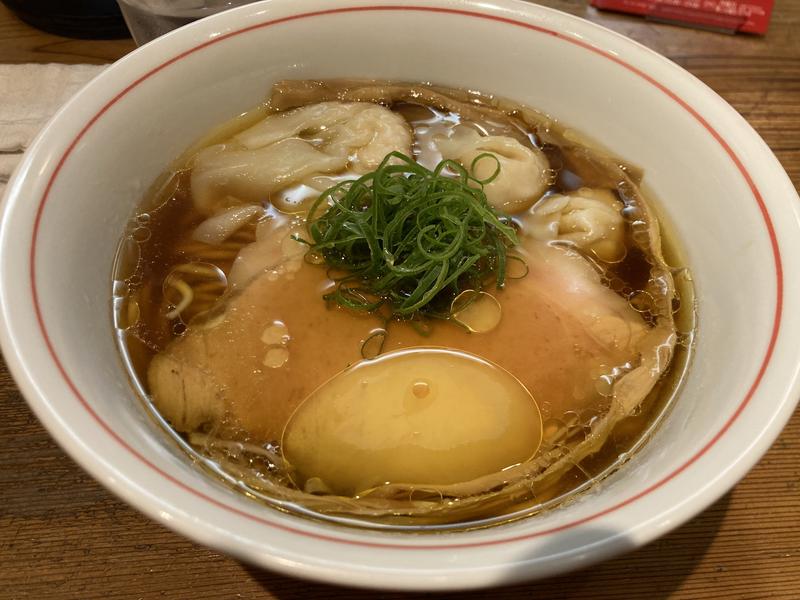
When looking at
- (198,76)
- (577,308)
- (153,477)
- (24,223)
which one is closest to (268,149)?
(198,76)

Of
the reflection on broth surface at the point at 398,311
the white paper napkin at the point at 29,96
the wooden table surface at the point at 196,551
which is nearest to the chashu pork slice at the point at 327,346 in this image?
the reflection on broth surface at the point at 398,311

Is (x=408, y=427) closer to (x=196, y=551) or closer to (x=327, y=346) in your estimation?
(x=327, y=346)

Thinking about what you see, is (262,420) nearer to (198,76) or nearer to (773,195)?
(198,76)

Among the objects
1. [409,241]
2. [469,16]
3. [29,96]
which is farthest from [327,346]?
[29,96]

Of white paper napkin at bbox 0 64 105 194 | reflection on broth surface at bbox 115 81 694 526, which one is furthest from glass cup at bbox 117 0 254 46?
reflection on broth surface at bbox 115 81 694 526

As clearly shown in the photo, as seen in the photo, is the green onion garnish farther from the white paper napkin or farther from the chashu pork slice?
the white paper napkin

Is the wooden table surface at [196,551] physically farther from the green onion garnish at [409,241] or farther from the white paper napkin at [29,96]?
the white paper napkin at [29,96]
